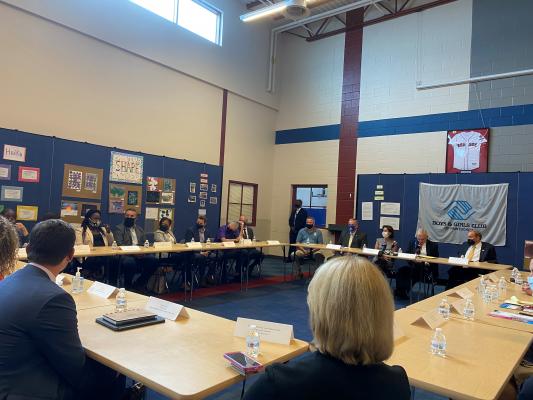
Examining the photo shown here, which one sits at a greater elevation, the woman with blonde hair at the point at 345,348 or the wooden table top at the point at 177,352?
the woman with blonde hair at the point at 345,348

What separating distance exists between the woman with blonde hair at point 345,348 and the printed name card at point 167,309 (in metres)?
1.21

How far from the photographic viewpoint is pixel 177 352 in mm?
1583

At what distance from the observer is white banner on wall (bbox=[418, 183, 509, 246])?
266 inches

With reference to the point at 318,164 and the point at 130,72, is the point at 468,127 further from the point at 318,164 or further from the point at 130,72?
the point at 130,72

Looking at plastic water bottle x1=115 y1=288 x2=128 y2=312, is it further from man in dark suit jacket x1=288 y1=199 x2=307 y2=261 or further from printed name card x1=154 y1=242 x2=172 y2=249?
man in dark suit jacket x1=288 y1=199 x2=307 y2=261

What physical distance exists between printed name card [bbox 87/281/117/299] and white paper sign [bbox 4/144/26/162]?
147 inches

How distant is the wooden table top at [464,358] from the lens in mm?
1376

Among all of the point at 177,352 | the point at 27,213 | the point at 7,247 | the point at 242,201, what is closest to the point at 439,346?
the point at 177,352

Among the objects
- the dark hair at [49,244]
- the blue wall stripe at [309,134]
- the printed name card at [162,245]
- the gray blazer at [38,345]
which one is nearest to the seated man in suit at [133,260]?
the printed name card at [162,245]

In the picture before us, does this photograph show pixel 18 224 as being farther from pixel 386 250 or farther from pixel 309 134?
pixel 309 134

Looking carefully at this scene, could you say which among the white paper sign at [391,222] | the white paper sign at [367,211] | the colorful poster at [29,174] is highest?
the colorful poster at [29,174]

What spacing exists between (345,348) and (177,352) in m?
0.90

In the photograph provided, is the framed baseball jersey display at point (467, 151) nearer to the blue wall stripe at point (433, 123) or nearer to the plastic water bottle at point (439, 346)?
the blue wall stripe at point (433, 123)

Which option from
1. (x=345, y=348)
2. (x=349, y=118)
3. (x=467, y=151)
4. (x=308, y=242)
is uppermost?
(x=349, y=118)
